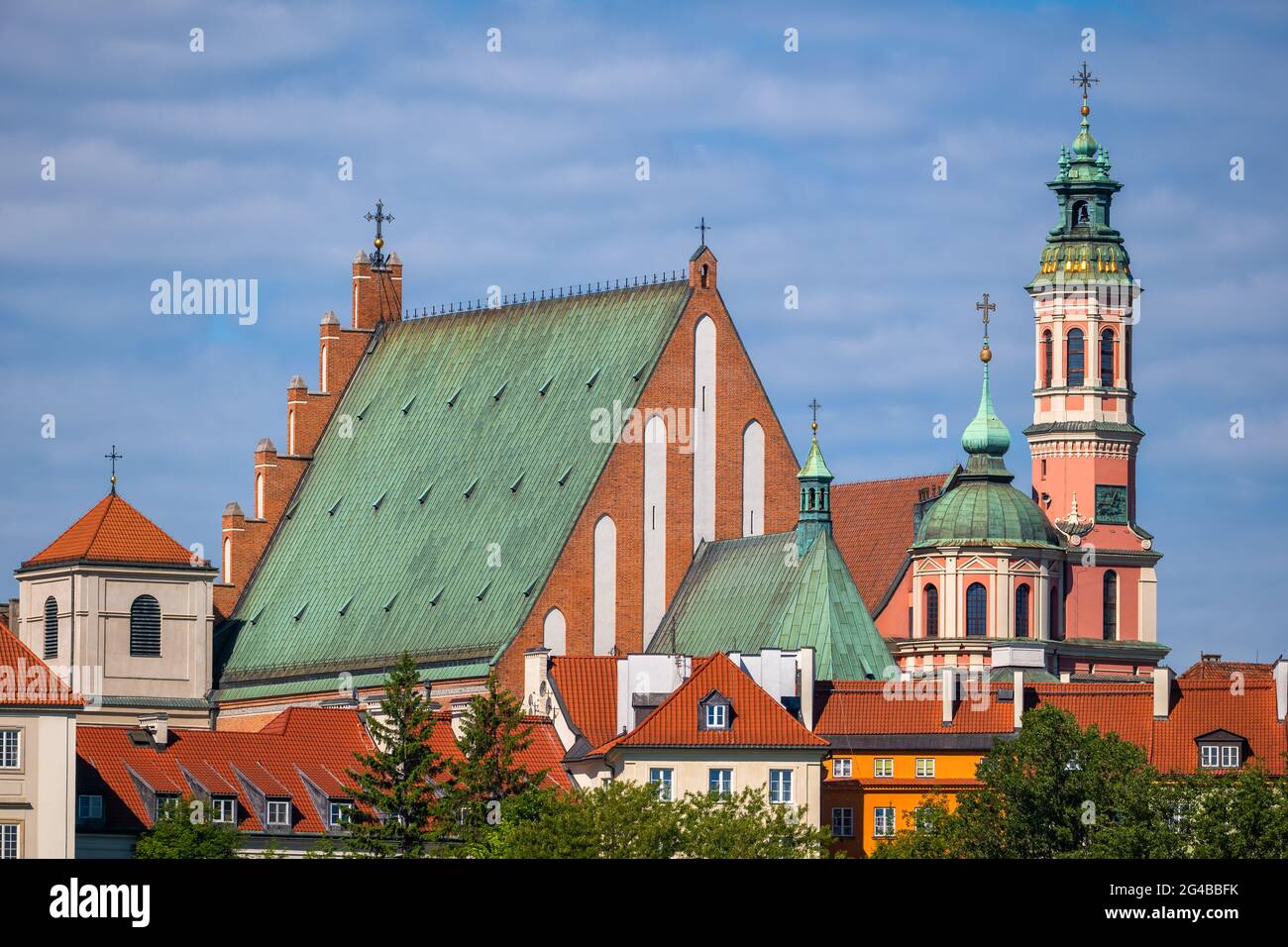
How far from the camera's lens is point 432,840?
83.1m

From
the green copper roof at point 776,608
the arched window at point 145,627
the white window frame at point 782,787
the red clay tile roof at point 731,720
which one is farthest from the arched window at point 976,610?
the white window frame at point 782,787

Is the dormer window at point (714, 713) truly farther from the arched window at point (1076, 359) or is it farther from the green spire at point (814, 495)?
the arched window at point (1076, 359)

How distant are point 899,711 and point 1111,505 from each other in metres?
67.6

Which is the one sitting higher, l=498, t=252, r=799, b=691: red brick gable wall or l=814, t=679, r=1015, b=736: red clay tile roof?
l=498, t=252, r=799, b=691: red brick gable wall

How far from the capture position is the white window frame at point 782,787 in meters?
89.6

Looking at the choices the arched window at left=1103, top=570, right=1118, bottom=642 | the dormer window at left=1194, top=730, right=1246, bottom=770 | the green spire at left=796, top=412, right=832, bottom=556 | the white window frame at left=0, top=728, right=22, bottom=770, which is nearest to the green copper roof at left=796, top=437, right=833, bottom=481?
the green spire at left=796, top=412, right=832, bottom=556

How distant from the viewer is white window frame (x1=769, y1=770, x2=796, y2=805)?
89562 millimetres

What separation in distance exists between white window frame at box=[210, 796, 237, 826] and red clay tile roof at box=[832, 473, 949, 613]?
56.5 metres

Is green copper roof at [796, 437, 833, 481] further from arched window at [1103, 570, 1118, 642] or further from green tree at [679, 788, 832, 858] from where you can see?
arched window at [1103, 570, 1118, 642]

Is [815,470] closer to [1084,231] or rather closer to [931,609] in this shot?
[931,609]

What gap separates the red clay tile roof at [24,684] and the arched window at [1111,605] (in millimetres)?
79328

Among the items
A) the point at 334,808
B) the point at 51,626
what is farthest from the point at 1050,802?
the point at 51,626

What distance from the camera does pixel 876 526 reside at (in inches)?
5738

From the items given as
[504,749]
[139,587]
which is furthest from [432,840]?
[139,587]
